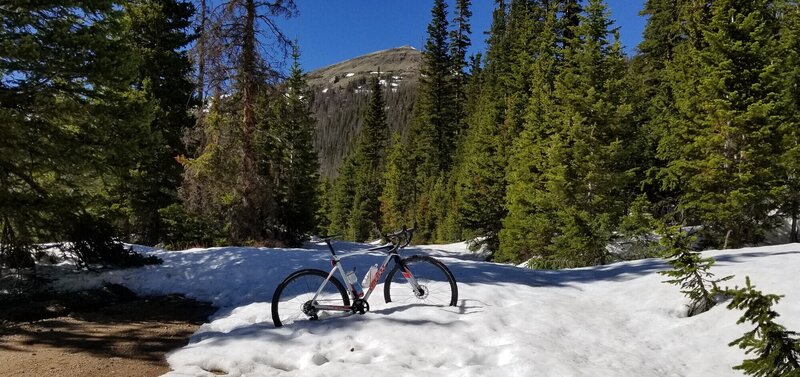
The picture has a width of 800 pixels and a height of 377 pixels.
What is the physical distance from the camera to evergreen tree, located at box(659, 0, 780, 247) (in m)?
15.0

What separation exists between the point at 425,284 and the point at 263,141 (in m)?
13.6

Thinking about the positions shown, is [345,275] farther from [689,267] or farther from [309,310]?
[689,267]

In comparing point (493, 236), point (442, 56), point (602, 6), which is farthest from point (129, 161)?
point (442, 56)

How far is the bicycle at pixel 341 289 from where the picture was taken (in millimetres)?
6598

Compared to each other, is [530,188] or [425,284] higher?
[530,188]

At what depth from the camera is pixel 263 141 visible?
19.0 meters

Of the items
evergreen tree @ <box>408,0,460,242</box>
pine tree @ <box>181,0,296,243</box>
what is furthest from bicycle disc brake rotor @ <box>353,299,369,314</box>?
evergreen tree @ <box>408,0,460,242</box>

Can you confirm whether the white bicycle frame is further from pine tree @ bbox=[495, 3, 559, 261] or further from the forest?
pine tree @ bbox=[495, 3, 559, 261]

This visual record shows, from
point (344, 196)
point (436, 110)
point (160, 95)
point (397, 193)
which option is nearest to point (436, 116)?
point (436, 110)

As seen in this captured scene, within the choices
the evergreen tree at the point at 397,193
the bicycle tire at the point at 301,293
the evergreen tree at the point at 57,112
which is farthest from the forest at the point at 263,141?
the evergreen tree at the point at 397,193

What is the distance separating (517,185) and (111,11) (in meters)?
16.8

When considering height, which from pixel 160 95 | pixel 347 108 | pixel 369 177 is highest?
pixel 347 108

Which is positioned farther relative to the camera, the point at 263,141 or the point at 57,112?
the point at 263,141

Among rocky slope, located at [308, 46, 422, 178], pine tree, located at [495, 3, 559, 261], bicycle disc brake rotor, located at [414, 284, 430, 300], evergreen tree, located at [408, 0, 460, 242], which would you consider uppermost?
rocky slope, located at [308, 46, 422, 178]
